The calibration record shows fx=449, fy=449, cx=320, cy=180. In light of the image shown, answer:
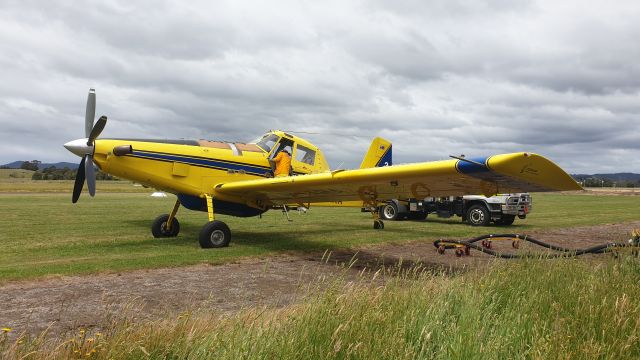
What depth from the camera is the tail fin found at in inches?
689

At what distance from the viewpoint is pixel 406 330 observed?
3506 millimetres

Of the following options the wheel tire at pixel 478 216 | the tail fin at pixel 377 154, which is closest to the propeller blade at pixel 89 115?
the tail fin at pixel 377 154

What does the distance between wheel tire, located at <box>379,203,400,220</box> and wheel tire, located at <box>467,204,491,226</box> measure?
337 centimetres

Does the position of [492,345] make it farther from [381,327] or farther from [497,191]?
[497,191]

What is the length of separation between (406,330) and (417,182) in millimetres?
5432

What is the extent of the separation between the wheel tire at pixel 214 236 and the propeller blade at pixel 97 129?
3301 millimetres

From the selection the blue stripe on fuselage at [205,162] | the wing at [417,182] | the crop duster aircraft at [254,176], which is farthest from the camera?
the blue stripe on fuselage at [205,162]

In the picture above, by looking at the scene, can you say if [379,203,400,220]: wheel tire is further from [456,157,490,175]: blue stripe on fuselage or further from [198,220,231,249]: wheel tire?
[456,157,490,175]: blue stripe on fuselage

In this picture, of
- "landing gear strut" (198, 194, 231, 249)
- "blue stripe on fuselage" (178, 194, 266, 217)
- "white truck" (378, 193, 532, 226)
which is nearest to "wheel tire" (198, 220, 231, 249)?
"landing gear strut" (198, 194, 231, 249)

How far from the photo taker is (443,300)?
13.8 feet

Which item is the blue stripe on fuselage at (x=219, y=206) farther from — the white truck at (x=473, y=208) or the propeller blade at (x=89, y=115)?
the white truck at (x=473, y=208)

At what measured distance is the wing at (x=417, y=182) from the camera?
6637mm

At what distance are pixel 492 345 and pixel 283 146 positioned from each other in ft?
34.6

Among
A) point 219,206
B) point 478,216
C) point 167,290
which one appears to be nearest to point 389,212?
point 478,216
